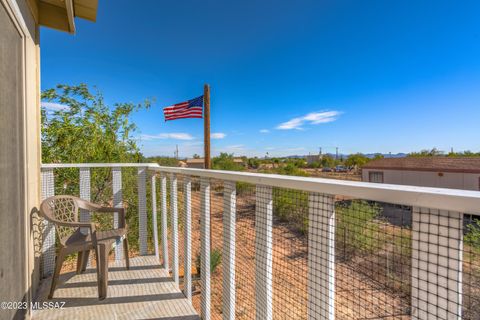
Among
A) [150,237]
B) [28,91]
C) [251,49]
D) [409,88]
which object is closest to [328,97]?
[409,88]

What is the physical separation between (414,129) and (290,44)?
76.4ft

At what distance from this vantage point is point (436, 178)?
15.3 m

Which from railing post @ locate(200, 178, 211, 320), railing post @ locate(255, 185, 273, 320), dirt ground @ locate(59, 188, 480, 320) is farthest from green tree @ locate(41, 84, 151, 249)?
railing post @ locate(255, 185, 273, 320)

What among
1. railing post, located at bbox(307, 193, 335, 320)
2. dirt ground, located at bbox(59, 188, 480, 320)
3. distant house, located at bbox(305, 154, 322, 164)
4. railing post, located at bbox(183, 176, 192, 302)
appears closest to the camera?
railing post, located at bbox(307, 193, 335, 320)

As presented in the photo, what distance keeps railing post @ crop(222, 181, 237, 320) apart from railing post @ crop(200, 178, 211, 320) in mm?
292

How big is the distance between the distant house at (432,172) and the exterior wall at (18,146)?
676 inches

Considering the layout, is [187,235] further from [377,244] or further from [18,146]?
[377,244]

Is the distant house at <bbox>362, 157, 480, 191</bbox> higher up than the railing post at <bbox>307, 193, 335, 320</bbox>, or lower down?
lower down

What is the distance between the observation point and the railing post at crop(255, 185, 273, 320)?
118cm

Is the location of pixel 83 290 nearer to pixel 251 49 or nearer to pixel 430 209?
pixel 430 209

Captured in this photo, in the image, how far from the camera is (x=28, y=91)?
189 cm

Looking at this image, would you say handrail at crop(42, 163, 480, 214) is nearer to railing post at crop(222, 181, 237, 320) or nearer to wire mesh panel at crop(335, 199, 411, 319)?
wire mesh panel at crop(335, 199, 411, 319)

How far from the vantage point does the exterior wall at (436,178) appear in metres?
13.8

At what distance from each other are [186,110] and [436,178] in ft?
54.5
